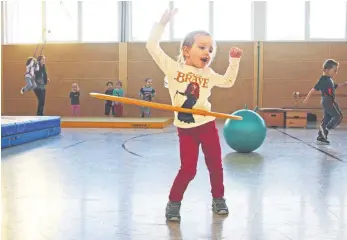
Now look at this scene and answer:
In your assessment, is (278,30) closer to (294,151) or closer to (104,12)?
(104,12)

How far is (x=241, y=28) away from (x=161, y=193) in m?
10.2

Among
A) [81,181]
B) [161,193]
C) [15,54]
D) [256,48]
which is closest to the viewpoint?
[161,193]

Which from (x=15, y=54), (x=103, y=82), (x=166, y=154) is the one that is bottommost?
(x=166, y=154)

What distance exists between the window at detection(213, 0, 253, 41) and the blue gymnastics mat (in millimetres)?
6522

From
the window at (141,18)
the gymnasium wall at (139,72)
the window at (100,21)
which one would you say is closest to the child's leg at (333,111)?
the gymnasium wall at (139,72)

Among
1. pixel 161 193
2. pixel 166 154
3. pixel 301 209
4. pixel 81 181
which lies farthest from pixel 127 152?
pixel 301 209

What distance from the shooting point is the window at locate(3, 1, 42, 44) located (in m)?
13.4

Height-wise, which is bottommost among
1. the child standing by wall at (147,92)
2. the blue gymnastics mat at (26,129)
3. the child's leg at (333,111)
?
the blue gymnastics mat at (26,129)

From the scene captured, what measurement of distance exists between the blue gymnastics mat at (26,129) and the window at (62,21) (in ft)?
20.1

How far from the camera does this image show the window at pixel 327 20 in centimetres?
1245

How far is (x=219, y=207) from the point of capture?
2816mm

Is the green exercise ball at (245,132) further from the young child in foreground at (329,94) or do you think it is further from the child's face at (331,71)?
the child's face at (331,71)

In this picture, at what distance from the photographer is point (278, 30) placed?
12750 mm

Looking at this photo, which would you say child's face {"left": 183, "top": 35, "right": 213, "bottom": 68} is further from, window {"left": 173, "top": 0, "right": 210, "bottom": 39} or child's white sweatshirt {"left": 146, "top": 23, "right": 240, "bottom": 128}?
window {"left": 173, "top": 0, "right": 210, "bottom": 39}
